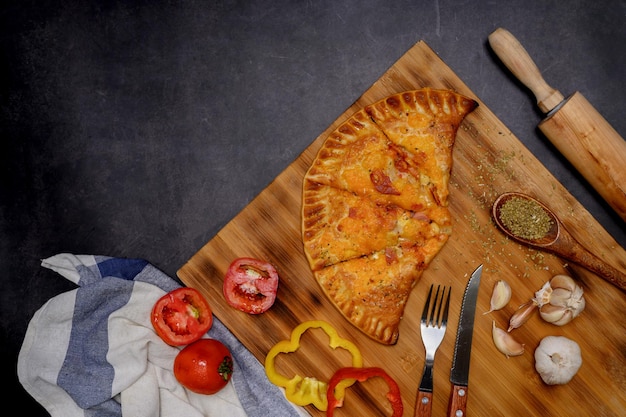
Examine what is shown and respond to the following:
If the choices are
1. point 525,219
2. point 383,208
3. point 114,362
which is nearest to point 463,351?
point 525,219

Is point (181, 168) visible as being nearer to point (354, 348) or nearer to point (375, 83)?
point (375, 83)

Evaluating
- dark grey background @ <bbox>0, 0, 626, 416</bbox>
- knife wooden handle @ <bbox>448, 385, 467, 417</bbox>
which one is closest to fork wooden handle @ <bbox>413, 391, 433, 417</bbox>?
knife wooden handle @ <bbox>448, 385, 467, 417</bbox>

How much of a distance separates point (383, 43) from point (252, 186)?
3.96ft

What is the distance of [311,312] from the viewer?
3.04 meters

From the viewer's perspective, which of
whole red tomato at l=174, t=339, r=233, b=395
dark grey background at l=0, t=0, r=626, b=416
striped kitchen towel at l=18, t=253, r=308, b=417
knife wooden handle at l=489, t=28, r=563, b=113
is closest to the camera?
whole red tomato at l=174, t=339, r=233, b=395

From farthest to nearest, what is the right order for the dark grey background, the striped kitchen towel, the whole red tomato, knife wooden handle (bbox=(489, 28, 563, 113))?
the dark grey background < knife wooden handle (bbox=(489, 28, 563, 113)) < the striped kitchen towel < the whole red tomato

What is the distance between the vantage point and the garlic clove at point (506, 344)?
3018mm

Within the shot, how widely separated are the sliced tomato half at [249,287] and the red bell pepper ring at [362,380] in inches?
21.3

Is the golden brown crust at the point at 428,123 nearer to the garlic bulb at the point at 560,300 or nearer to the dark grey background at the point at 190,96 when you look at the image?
the dark grey background at the point at 190,96

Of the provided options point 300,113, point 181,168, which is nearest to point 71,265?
point 181,168

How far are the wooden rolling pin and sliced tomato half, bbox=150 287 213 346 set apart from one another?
7.32 feet

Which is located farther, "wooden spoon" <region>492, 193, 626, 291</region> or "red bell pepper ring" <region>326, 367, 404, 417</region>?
"wooden spoon" <region>492, 193, 626, 291</region>

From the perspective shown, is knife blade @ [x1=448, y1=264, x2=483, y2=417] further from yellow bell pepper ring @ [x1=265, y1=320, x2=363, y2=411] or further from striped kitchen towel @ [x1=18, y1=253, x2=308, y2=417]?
striped kitchen towel @ [x1=18, y1=253, x2=308, y2=417]

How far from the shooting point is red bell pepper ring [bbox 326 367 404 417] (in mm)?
2881
